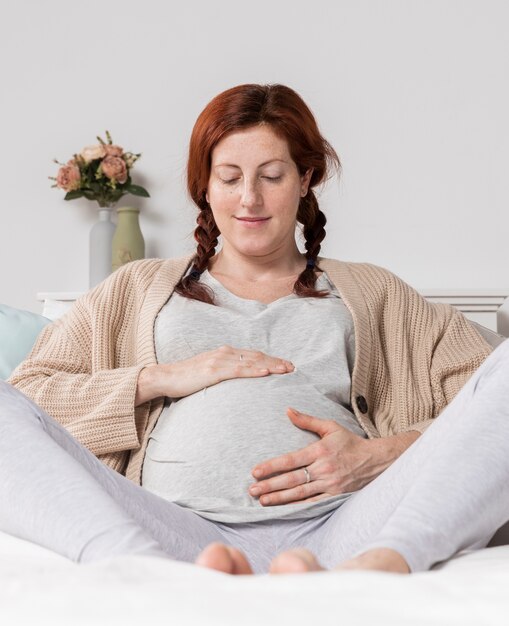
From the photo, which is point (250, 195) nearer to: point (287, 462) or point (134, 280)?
point (134, 280)

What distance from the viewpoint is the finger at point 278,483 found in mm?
1390

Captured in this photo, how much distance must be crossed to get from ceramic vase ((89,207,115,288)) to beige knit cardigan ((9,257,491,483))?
41.2 inches

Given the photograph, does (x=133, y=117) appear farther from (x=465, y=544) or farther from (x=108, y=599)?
(x=108, y=599)

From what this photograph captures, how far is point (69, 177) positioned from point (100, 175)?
3.8 inches

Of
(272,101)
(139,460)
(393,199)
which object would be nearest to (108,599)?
(139,460)

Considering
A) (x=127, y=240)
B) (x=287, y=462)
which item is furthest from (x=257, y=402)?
(x=127, y=240)

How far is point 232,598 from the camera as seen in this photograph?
687mm

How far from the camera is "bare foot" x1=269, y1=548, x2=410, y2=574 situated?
0.83 m

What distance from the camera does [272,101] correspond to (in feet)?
5.96

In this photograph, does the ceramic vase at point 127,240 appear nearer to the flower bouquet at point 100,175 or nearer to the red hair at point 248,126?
the flower bouquet at point 100,175

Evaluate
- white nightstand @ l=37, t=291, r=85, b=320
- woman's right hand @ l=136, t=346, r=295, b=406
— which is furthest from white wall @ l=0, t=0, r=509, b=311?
woman's right hand @ l=136, t=346, r=295, b=406

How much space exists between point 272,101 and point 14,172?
1475 millimetres

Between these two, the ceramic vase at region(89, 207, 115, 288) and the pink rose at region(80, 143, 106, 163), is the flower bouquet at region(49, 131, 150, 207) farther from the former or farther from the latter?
the ceramic vase at region(89, 207, 115, 288)

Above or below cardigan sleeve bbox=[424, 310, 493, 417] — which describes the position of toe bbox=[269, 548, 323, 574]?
above
